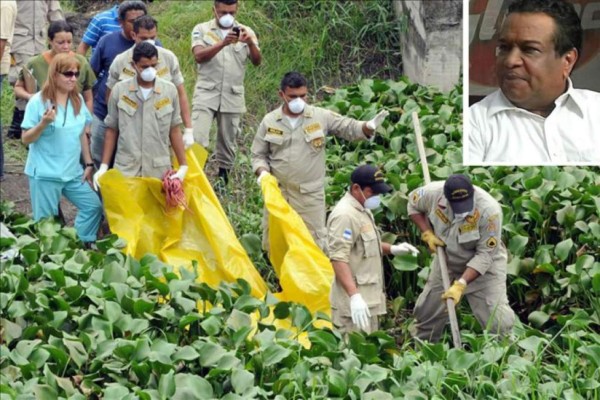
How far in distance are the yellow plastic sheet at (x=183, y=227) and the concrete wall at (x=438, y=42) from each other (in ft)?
12.2

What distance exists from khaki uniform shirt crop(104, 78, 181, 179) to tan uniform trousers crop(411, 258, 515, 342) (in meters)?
2.06

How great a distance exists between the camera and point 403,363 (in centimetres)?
847

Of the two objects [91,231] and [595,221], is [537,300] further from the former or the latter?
[91,231]

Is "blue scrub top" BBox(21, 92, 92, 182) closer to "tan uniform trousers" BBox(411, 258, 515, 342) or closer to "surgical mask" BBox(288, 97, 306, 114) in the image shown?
"surgical mask" BBox(288, 97, 306, 114)

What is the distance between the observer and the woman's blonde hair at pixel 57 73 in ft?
35.0

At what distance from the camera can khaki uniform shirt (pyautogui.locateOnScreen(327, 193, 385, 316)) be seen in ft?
30.5

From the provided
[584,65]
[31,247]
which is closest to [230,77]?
[31,247]

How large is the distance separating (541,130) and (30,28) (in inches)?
295

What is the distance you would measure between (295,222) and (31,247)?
67.1 inches

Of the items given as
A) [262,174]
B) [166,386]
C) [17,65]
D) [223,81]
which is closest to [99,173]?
[262,174]

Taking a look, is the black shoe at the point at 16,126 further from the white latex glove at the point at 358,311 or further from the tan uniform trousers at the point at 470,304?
the white latex glove at the point at 358,311

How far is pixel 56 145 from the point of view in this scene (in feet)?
35.6

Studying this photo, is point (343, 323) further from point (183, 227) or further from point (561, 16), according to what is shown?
point (561, 16)

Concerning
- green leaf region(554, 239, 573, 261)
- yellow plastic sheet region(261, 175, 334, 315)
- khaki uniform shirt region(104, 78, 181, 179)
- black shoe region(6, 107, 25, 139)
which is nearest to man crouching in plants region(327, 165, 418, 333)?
yellow plastic sheet region(261, 175, 334, 315)
